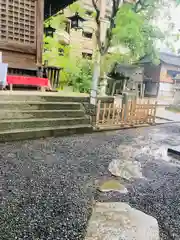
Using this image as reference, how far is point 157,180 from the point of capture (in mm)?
3531

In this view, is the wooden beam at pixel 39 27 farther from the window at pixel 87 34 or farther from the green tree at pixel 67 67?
the window at pixel 87 34

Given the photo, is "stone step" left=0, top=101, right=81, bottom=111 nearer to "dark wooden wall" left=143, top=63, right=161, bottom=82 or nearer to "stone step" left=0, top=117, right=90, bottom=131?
"stone step" left=0, top=117, right=90, bottom=131

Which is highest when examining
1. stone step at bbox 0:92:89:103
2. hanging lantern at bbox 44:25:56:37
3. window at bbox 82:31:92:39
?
window at bbox 82:31:92:39

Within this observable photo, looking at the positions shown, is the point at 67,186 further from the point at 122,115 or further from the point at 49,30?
the point at 49,30

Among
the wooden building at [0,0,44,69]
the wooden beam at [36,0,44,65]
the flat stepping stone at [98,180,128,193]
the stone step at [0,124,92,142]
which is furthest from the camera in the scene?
the wooden beam at [36,0,44,65]

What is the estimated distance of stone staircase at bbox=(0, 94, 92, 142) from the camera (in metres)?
5.07

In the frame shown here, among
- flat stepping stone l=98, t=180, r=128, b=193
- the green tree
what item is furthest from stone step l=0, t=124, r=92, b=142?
the green tree

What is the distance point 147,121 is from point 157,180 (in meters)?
5.12

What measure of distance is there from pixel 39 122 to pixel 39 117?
0.22 metres

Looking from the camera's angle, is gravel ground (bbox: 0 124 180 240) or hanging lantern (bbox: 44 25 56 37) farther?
hanging lantern (bbox: 44 25 56 37)

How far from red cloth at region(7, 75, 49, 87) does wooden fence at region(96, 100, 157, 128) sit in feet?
7.78

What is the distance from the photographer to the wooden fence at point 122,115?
6.91m

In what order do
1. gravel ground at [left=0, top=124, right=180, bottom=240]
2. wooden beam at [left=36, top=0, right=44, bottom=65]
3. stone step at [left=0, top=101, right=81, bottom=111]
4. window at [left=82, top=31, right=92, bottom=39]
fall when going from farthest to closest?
window at [left=82, top=31, right=92, bottom=39] < wooden beam at [left=36, top=0, right=44, bottom=65] < stone step at [left=0, top=101, right=81, bottom=111] < gravel ground at [left=0, top=124, right=180, bottom=240]

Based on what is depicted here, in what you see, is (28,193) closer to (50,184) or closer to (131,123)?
(50,184)
